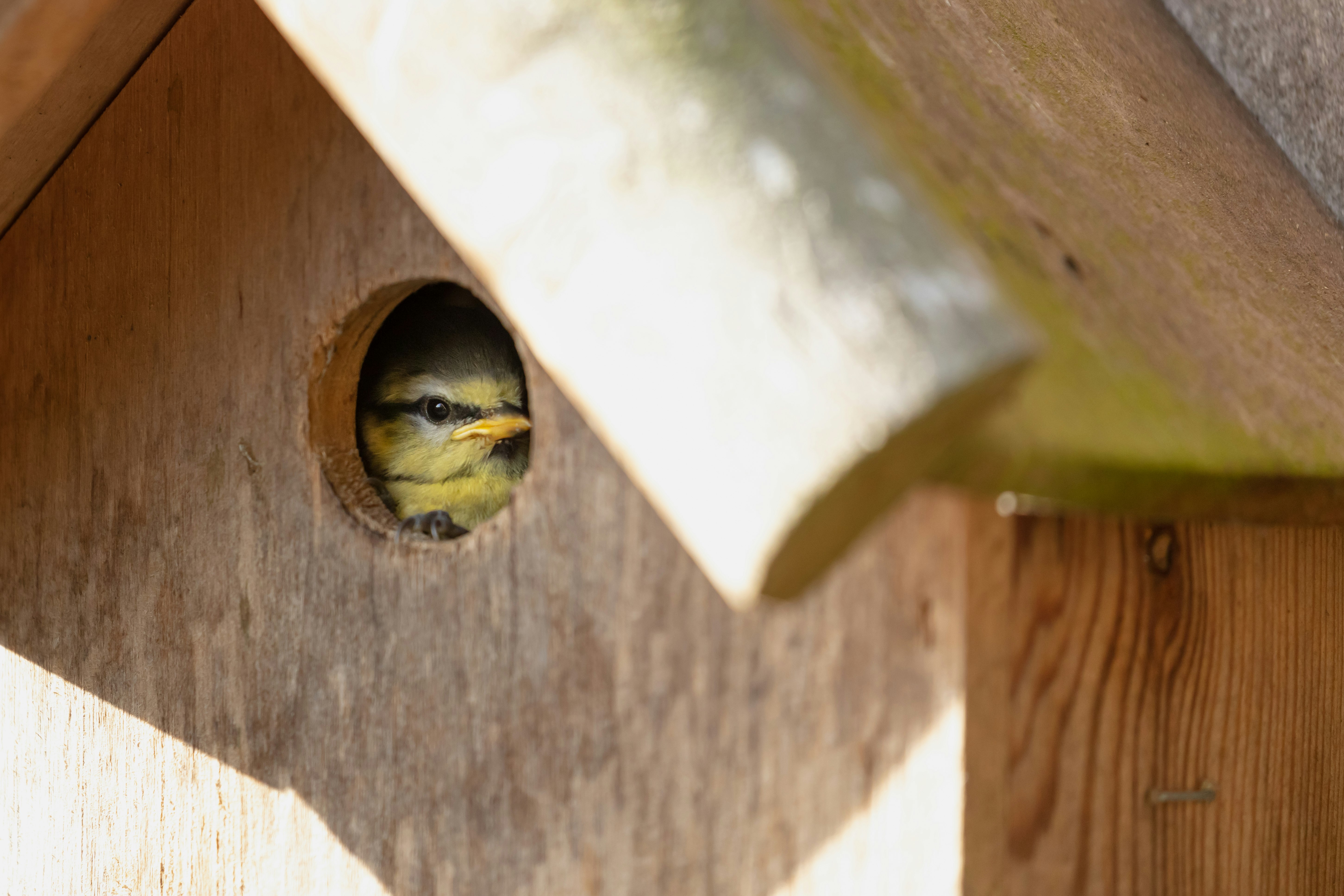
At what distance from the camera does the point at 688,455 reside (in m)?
0.71

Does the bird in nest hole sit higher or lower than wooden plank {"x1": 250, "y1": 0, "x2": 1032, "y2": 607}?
higher

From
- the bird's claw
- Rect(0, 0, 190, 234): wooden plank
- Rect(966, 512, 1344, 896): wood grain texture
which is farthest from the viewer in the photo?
the bird's claw

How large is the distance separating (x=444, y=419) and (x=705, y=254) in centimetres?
124

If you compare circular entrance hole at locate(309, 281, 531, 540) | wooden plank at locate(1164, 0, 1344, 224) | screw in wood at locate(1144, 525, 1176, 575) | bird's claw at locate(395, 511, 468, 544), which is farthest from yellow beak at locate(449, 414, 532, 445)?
wooden plank at locate(1164, 0, 1344, 224)

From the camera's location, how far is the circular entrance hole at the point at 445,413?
1.87 metres

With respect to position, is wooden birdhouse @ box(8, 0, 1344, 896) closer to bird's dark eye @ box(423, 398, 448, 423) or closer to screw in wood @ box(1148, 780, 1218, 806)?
screw in wood @ box(1148, 780, 1218, 806)

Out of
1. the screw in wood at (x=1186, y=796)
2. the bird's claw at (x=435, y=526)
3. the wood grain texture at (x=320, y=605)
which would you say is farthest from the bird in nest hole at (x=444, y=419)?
the screw in wood at (x=1186, y=796)

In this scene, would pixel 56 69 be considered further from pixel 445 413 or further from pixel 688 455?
pixel 445 413

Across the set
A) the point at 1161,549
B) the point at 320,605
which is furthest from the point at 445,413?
the point at 1161,549

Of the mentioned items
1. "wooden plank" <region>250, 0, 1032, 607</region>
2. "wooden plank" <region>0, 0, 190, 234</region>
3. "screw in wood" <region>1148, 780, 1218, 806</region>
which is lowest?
"screw in wood" <region>1148, 780, 1218, 806</region>

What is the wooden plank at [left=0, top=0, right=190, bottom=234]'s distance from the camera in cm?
100

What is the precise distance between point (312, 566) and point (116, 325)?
39 centimetres

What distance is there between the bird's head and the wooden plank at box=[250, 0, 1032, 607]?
1032 mm

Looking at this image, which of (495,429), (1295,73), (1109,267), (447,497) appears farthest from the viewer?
(447,497)
